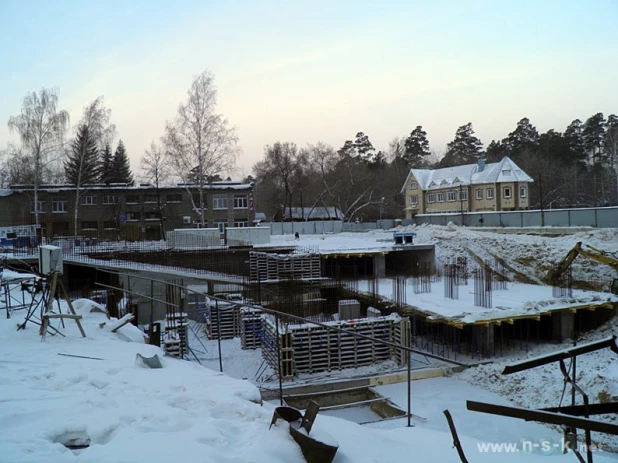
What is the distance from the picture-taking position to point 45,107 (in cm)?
2817

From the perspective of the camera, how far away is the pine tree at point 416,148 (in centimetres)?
7069

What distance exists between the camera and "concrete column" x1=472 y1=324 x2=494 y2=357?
15.1 m

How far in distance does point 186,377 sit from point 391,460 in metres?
2.49

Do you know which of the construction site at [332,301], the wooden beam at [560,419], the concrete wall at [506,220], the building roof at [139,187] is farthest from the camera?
the building roof at [139,187]

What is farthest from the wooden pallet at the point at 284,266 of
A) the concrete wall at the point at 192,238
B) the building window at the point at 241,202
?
the building window at the point at 241,202

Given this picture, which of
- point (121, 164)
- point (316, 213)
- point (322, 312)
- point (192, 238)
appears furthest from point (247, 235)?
point (121, 164)

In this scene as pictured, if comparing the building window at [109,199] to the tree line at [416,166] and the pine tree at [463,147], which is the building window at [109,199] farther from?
the pine tree at [463,147]

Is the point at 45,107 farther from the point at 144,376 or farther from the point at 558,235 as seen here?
the point at 558,235

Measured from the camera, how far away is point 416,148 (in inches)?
2795

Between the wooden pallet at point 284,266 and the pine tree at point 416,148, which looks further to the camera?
the pine tree at point 416,148

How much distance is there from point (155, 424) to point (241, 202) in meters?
36.8

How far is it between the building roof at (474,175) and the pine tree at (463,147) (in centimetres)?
1752

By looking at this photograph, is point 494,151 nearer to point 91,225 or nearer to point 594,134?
point 594,134

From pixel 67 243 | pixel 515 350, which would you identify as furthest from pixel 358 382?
pixel 67 243
